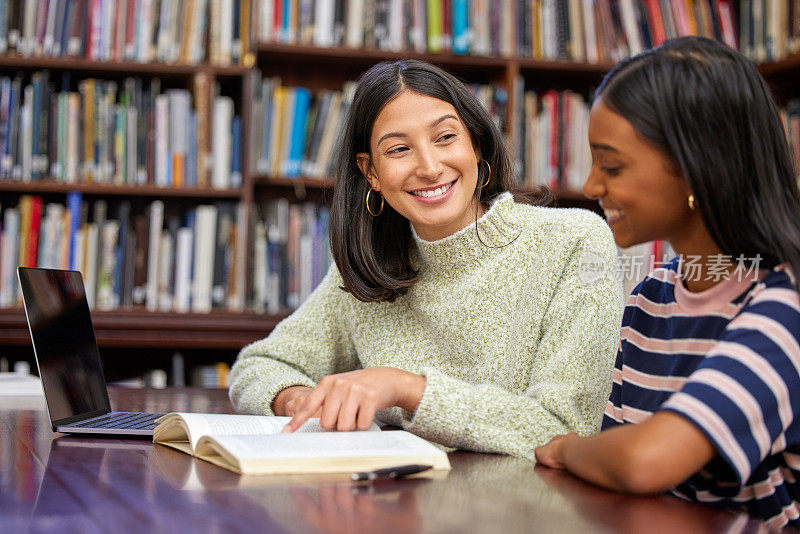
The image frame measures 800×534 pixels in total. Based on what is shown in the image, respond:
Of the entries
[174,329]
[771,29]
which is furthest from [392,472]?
[771,29]

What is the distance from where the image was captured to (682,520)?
0.72m

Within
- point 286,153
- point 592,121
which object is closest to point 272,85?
point 286,153

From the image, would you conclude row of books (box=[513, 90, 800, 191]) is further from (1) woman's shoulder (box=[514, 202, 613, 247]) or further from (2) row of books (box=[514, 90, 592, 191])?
(1) woman's shoulder (box=[514, 202, 613, 247])

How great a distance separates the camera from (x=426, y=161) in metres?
1.36

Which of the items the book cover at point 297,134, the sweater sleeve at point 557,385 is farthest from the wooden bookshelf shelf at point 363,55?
the sweater sleeve at point 557,385

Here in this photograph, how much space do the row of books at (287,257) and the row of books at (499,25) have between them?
0.54 metres

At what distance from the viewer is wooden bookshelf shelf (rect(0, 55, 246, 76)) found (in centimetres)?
255

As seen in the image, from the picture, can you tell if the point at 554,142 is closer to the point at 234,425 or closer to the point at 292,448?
the point at 234,425

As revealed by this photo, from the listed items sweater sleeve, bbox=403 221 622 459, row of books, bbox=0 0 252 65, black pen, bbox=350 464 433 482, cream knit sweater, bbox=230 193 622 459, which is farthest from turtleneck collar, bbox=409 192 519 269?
row of books, bbox=0 0 252 65

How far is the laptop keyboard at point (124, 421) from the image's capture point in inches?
47.3

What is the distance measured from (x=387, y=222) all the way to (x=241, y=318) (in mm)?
1130

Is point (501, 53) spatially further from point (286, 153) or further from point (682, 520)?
point (682, 520)

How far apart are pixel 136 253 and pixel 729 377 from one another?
85.3 inches

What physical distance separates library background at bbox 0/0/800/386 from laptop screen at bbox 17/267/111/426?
1236mm
